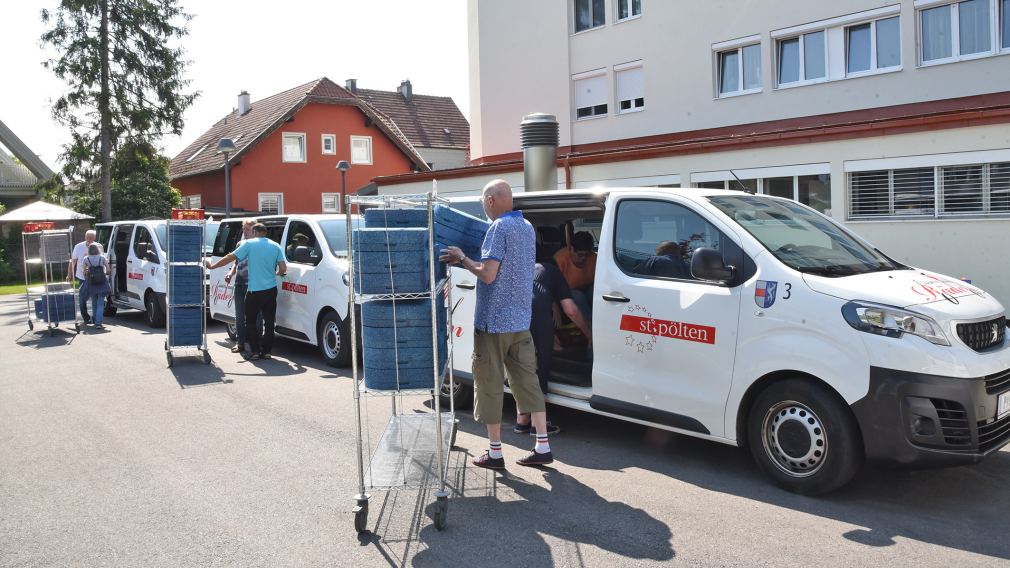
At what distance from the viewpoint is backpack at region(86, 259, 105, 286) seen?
14.5 m

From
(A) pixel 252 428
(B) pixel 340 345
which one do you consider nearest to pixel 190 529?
(A) pixel 252 428

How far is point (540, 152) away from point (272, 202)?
24.5 metres

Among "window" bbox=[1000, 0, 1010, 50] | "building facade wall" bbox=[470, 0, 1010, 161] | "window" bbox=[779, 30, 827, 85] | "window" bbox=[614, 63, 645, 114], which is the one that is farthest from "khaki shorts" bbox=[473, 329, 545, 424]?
"window" bbox=[614, 63, 645, 114]

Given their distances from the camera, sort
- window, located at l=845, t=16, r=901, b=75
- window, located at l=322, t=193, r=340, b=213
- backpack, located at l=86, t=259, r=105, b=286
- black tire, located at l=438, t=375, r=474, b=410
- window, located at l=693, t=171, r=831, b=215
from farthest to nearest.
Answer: window, located at l=322, t=193, r=340, b=213 < window, located at l=845, t=16, r=901, b=75 < window, located at l=693, t=171, r=831, b=215 < backpack, located at l=86, t=259, r=105, b=286 < black tire, located at l=438, t=375, r=474, b=410

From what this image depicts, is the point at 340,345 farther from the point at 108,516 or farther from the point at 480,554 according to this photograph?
the point at 480,554

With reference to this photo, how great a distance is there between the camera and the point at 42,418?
25.6ft

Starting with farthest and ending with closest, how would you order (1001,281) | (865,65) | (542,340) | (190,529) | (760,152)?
(865,65) → (760,152) → (1001,281) → (542,340) → (190,529)

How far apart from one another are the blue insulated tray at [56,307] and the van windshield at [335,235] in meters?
6.49

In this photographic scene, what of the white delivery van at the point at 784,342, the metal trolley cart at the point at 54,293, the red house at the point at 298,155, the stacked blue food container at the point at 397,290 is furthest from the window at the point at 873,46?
the red house at the point at 298,155

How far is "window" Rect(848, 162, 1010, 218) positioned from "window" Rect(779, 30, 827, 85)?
576 centimetres

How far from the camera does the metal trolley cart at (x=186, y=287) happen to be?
36.2 ft

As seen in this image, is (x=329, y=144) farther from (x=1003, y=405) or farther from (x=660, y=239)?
(x=1003, y=405)

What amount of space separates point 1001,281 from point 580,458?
9.80 m

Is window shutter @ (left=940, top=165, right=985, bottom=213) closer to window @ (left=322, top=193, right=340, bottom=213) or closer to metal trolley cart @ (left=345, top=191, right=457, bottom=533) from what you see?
metal trolley cart @ (left=345, top=191, right=457, bottom=533)
